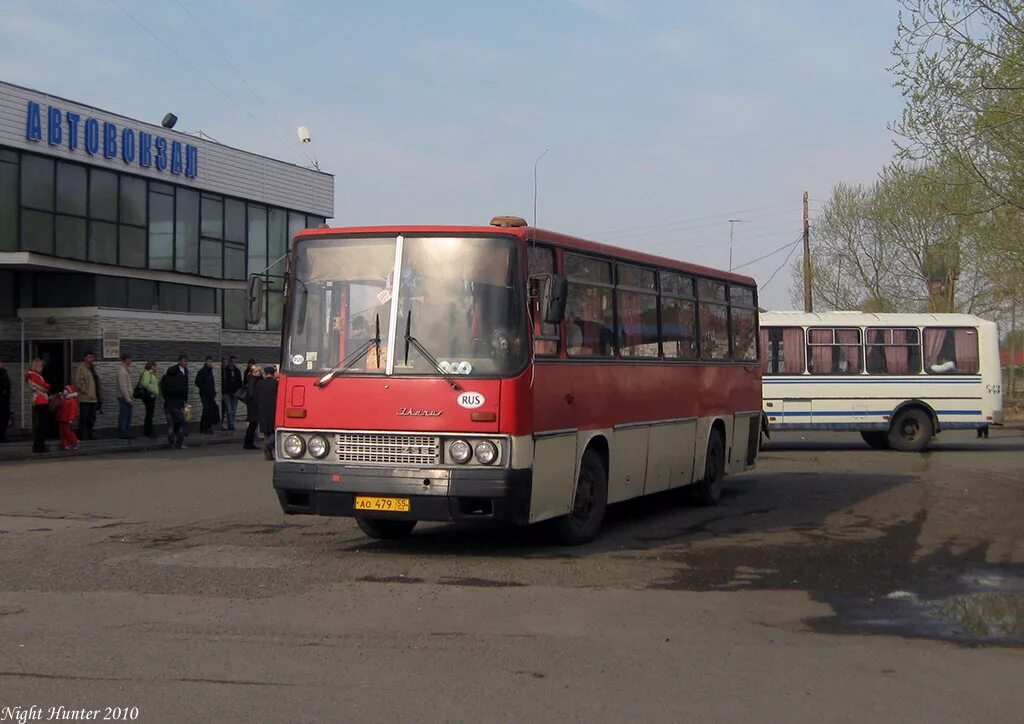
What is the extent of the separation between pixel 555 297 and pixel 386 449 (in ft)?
6.45

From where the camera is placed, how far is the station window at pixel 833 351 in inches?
1060

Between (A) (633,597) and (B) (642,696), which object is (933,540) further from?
(B) (642,696)

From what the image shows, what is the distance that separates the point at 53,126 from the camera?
2994 centimetres

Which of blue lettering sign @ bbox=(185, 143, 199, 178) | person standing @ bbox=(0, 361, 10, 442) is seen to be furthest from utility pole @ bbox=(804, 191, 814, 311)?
person standing @ bbox=(0, 361, 10, 442)

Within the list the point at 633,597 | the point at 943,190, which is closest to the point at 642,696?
the point at 633,597

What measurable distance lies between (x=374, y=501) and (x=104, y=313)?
19.8m

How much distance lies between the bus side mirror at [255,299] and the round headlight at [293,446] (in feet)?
3.97

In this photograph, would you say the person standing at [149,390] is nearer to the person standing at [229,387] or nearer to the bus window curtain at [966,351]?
the person standing at [229,387]

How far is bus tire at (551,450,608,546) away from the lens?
11.7 meters

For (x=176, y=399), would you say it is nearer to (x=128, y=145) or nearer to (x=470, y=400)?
(x=128, y=145)

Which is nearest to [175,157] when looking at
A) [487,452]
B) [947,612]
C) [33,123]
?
[33,123]

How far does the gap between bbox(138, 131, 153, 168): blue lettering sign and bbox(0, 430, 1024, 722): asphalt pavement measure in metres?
19.9

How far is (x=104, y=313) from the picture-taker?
93.2 feet

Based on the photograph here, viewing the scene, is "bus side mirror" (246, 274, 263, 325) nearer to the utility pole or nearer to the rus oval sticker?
the rus oval sticker
